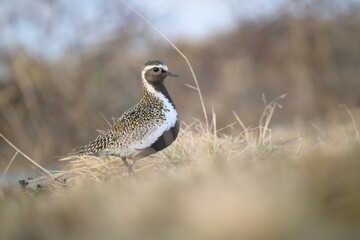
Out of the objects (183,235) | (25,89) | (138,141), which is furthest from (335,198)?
(25,89)

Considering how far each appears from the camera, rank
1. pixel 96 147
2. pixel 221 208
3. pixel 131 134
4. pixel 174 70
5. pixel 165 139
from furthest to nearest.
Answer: pixel 174 70 < pixel 96 147 < pixel 131 134 < pixel 165 139 < pixel 221 208

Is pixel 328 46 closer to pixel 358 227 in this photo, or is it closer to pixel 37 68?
pixel 37 68

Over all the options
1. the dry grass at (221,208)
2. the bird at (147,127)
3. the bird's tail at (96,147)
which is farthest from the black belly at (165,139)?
the dry grass at (221,208)

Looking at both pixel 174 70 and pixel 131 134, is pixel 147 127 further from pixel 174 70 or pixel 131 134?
pixel 174 70

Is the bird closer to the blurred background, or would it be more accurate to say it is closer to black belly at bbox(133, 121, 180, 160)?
black belly at bbox(133, 121, 180, 160)

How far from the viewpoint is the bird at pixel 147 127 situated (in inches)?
227

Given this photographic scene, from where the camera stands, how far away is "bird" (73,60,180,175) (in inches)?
227

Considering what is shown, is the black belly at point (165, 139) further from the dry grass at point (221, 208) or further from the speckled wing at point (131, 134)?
the dry grass at point (221, 208)

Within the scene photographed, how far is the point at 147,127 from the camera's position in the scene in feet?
19.0

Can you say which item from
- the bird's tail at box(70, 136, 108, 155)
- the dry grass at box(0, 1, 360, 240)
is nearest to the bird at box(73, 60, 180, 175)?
the bird's tail at box(70, 136, 108, 155)

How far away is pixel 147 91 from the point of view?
6.04 meters

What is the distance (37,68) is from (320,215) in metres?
13.3

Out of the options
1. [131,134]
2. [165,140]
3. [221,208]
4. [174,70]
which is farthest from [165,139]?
[174,70]

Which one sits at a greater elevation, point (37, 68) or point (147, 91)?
point (147, 91)
